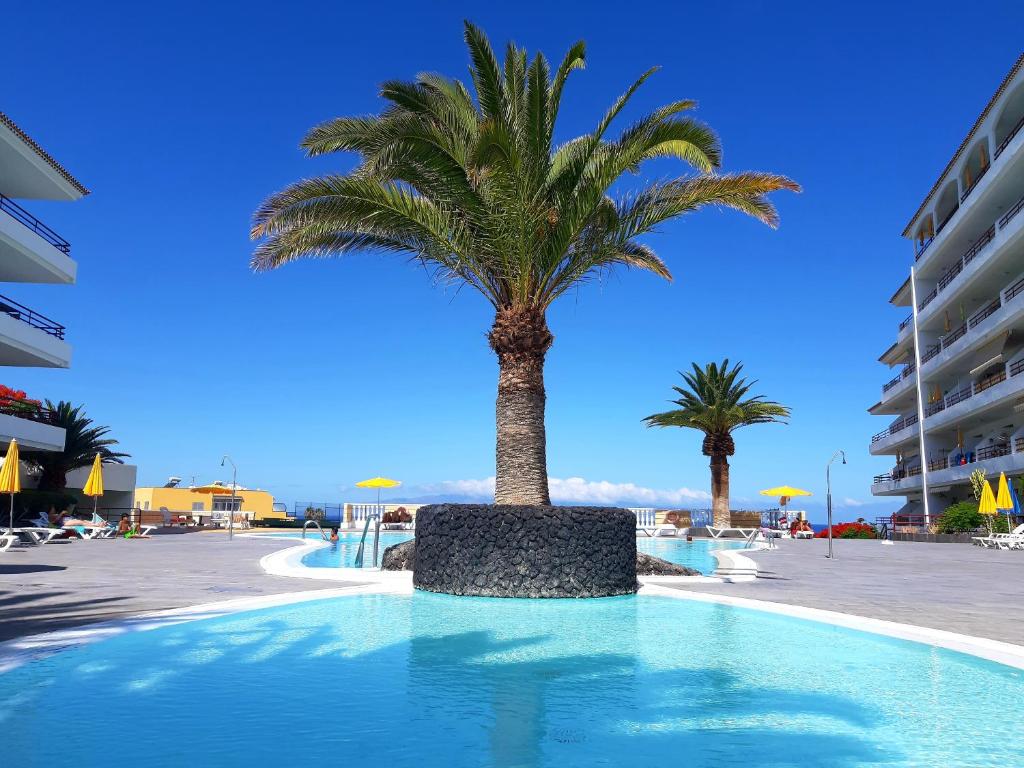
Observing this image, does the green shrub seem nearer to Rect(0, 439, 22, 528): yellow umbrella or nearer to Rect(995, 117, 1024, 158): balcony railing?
Rect(995, 117, 1024, 158): balcony railing

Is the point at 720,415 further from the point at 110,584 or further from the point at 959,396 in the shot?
the point at 110,584

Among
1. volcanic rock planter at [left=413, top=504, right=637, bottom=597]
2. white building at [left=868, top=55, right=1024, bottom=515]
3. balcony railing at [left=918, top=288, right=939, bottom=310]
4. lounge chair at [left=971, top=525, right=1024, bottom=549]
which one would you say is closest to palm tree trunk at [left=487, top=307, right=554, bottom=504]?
volcanic rock planter at [left=413, top=504, right=637, bottom=597]

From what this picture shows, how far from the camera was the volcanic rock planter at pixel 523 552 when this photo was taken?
10.5 metres

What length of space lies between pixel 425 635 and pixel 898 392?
172ft

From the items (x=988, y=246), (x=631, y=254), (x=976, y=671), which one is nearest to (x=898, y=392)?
(x=988, y=246)

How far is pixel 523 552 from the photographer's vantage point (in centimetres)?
1052

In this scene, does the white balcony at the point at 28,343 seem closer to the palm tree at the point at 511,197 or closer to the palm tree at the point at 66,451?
the palm tree at the point at 66,451

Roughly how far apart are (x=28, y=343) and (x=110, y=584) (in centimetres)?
2289

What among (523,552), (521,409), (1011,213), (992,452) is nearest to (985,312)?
(1011,213)

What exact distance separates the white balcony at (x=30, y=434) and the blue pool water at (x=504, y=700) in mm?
25027

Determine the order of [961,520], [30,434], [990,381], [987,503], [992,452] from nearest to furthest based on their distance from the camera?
[987,503]
[30,434]
[961,520]
[992,452]
[990,381]

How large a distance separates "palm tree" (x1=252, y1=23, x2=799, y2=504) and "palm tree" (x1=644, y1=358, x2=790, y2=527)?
2638 cm

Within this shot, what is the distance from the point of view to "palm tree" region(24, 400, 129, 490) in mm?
33594

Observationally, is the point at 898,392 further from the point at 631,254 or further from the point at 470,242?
the point at 470,242
